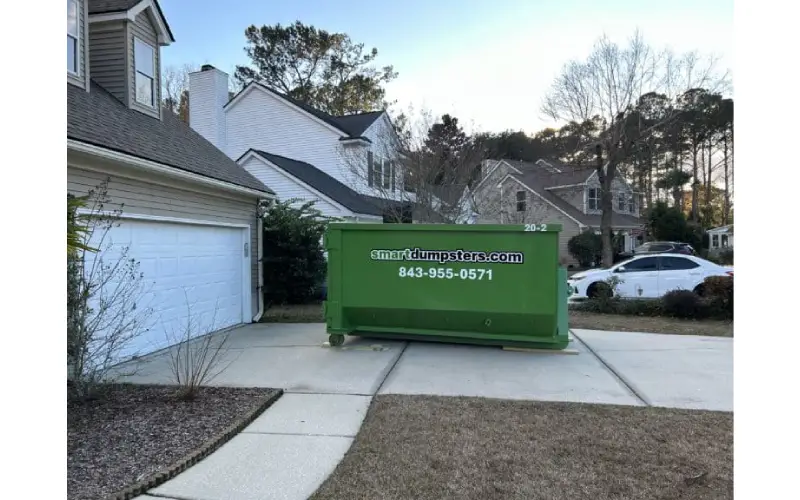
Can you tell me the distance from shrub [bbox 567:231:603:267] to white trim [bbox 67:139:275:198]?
2301cm

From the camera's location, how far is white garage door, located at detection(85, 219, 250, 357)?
7.64m

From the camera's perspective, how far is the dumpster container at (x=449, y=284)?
290 inches

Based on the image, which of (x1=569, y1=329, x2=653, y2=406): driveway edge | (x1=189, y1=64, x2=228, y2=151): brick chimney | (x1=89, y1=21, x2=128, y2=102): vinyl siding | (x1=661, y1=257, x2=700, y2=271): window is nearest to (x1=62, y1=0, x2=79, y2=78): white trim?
(x1=89, y1=21, x2=128, y2=102): vinyl siding

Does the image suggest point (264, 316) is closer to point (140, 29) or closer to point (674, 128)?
point (140, 29)

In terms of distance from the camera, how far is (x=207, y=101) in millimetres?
21703

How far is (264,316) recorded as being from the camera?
11656 millimetres

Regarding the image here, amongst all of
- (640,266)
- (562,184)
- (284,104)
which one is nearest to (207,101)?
(284,104)

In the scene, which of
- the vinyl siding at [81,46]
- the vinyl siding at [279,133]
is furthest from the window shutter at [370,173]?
the vinyl siding at [81,46]

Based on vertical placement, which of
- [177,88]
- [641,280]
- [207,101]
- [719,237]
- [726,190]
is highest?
[177,88]

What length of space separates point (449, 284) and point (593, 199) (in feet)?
98.3

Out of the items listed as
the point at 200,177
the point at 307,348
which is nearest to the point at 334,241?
the point at 307,348

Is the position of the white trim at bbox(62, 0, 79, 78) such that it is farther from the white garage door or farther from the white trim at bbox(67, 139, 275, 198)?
the white garage door

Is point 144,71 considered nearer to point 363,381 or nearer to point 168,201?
point 168,201

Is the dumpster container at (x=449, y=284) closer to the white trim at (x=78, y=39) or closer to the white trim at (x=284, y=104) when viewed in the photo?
the white trim at (x=78, y=39)
